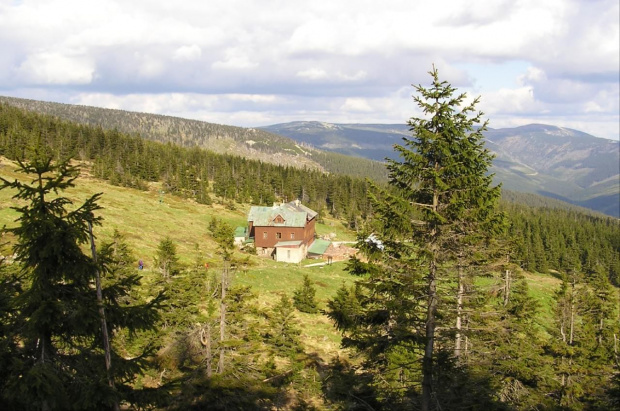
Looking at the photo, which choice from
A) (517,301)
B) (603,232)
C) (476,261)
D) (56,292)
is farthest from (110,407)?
(603,232)

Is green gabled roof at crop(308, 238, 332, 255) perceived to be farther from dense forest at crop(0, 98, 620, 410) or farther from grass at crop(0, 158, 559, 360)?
dense forest at crop(0, 98, 620, 410)

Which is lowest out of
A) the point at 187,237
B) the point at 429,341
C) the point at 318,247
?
the point at 318,247

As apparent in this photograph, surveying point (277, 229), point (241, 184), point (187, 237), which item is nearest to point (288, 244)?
point (277, 229)

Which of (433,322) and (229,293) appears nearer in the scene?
(433,322)

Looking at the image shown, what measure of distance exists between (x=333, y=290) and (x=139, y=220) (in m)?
33.1

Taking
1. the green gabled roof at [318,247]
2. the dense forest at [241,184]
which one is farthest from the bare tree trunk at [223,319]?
the dense forest at [241,184]

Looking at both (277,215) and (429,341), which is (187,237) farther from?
(429,341)

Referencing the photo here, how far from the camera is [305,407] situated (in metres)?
20.9

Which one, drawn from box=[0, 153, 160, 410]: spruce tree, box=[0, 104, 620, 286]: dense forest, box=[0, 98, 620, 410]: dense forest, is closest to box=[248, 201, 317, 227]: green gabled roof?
box=[0, 104, 620, 286]: dense forest

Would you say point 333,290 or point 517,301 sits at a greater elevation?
point 517,301

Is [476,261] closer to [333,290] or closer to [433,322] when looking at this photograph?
[433,322]

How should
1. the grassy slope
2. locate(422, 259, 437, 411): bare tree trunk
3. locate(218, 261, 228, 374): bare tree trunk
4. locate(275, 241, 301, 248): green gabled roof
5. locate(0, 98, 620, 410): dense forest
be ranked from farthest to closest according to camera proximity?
1. locate(275, 241, 301, 248): green gabled roof
2. the grassy slope
3. locate(218, 261, 228, 374): bare tree trunk
4. locate(422, 259, 437, 411): bare tree trunk
5. locate(0, 98, 620, 410): dense forest

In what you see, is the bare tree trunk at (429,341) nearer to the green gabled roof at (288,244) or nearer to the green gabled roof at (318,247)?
the green gabled roof at (288,244)

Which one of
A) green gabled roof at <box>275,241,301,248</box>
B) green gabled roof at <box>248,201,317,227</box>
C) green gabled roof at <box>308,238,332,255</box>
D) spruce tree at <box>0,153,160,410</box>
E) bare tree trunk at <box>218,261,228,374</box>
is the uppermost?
spruce tree at <box>0,153,160,410</box>
